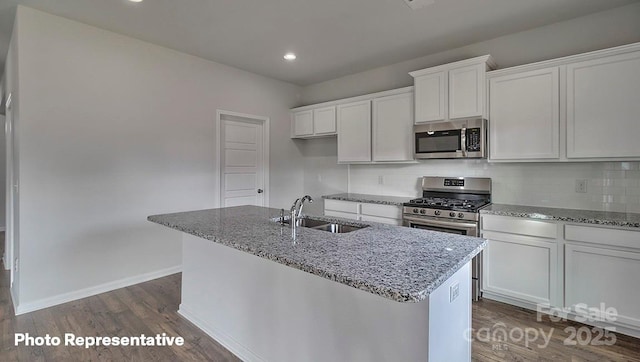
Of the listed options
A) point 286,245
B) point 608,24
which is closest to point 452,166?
point 608,24

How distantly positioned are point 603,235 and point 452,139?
148cm

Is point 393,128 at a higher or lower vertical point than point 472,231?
higher

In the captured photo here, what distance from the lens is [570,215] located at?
2.59 m

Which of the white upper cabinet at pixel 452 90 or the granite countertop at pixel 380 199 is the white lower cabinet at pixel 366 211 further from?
the white upper cabinet at pixel 452 90

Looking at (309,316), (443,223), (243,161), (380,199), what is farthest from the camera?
(243,161)

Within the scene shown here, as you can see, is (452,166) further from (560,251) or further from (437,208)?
(560,251)

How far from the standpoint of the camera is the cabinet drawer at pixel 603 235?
229 cm

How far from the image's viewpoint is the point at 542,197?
3094 millimetres

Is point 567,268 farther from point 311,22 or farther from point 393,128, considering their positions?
point 311,22

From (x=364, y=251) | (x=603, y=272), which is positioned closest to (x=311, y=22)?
(x=364, y=251)

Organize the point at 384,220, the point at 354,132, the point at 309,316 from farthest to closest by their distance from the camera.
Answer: the point at 354,132, the point at 384,220, the point at 309,316

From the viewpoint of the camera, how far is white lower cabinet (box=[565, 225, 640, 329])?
2.30 m

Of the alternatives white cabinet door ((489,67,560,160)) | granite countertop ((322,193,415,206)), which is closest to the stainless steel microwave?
white cabinet door ((489,67,560,160))

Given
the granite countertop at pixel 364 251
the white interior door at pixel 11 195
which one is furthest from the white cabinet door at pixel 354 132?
the white interior door at pixel 11 195
